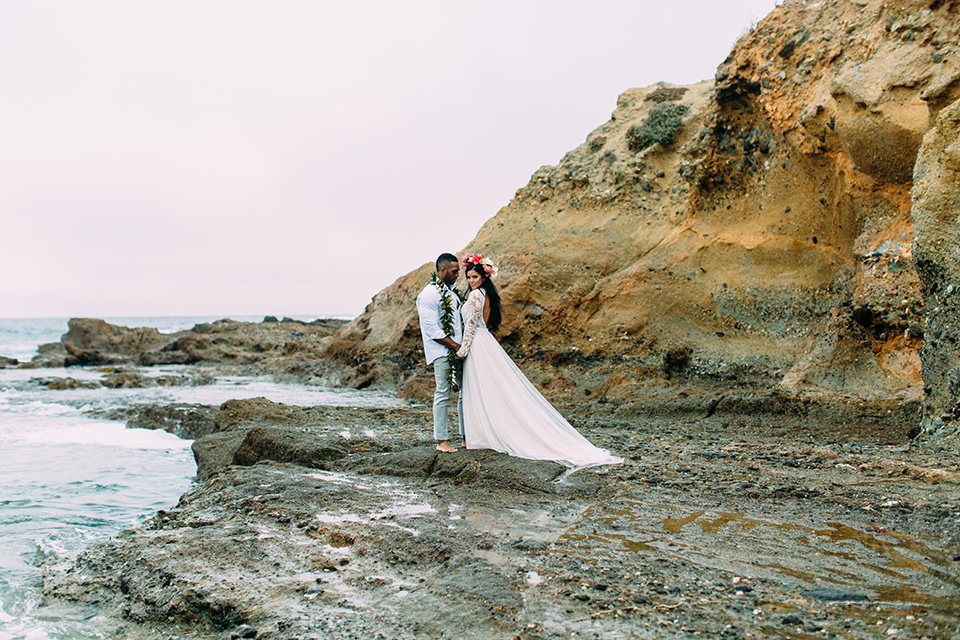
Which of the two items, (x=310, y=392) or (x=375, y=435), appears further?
(x=310, y=392)

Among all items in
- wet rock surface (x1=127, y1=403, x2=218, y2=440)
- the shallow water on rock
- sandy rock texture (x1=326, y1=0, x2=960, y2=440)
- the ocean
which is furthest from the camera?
wet rock surface (x1=127, y1=403, x2=218, y2=440)

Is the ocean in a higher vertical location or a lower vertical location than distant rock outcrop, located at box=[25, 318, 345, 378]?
lower

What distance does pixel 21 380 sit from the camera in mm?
→ 22031

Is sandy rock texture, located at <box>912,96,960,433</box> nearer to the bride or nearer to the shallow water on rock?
the bride

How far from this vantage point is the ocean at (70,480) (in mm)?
4441

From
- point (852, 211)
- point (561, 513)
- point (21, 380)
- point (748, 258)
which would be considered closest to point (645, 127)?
point (748, 258)

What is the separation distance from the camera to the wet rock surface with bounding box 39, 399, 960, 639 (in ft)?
10.7

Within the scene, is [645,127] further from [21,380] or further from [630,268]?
[21,380]

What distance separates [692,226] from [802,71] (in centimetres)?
373

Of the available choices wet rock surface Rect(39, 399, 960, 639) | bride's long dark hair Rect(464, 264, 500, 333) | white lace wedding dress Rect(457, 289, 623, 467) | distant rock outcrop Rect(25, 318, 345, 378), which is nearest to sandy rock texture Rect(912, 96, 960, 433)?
wet rock surface Rect(39, 399, 960, 639)

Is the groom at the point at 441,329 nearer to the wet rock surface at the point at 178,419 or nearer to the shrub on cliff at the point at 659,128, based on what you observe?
the wet rock surface at the point at 178,419

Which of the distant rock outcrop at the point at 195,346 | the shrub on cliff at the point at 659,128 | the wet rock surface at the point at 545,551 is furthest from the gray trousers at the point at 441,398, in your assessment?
the distant rock outcrop at the point at 195,346

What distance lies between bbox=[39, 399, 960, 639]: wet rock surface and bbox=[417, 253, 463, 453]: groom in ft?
1.57

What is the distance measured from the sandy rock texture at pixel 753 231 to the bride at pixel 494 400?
14.9 ft
